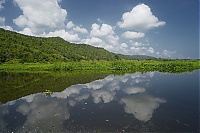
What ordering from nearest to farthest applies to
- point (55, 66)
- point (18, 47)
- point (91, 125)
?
point (91, 125) → point (55, 66) → point (18, 47)

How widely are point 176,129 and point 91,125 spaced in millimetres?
6886

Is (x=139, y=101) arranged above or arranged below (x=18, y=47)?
below

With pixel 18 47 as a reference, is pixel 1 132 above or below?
below

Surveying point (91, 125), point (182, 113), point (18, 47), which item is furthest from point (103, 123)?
point (18, 47)

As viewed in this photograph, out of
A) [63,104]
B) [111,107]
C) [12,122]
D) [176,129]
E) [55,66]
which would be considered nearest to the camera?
[176,129]

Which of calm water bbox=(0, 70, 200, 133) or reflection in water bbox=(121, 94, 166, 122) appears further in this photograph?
reflection in water bbox=(121, 94, 166, 122)

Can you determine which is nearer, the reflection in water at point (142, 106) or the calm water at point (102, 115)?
the calm water at point (102, 115)

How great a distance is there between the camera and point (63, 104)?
1012 inches

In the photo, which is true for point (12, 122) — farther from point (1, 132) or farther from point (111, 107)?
point (111, 107)

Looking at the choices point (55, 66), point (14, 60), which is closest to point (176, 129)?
point (55, 66)

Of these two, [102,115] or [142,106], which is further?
[142,106]

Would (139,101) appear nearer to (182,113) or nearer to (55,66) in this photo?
(182,113)

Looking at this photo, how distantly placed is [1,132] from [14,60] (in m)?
115

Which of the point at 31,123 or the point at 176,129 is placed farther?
the point at 31,123
